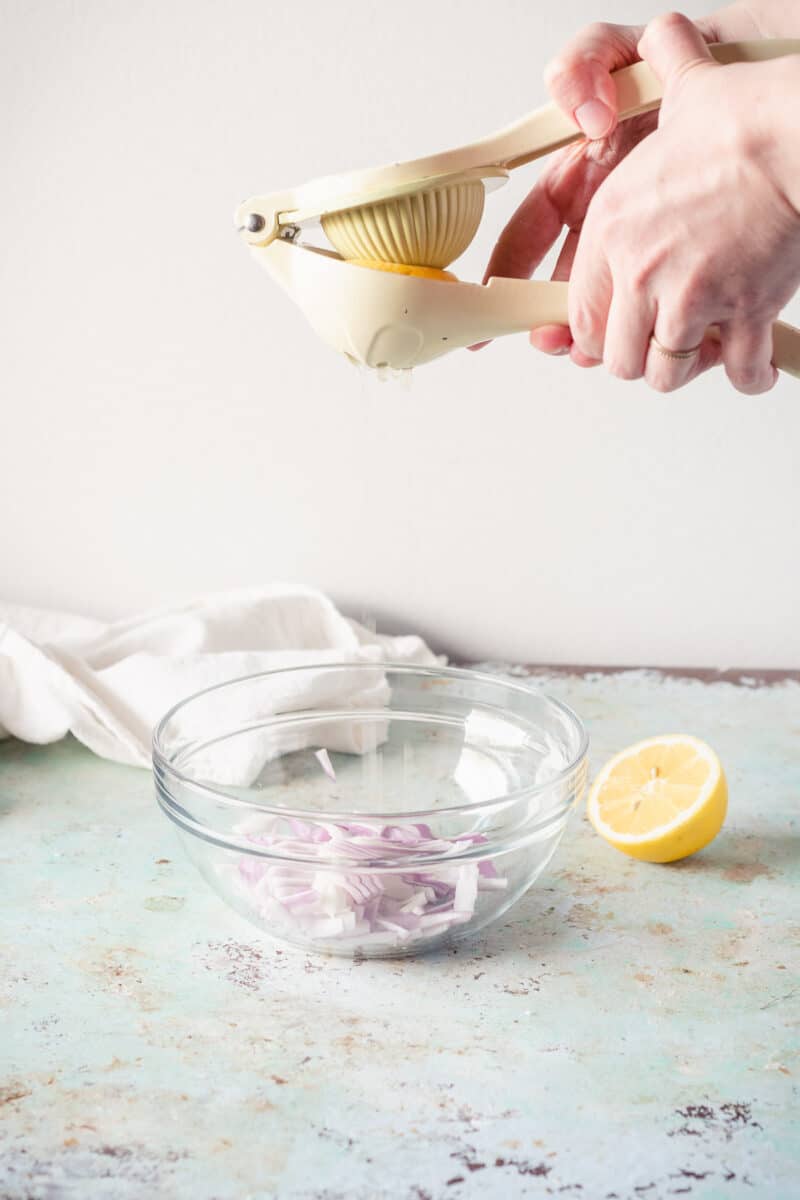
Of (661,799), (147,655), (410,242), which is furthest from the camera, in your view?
(147,655)

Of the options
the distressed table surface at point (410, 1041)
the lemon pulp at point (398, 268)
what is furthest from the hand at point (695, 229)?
the distressed table surface at point (410, 1041)

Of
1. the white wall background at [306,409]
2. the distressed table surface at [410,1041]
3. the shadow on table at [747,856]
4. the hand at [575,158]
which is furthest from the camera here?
the white wall background at [306,409]

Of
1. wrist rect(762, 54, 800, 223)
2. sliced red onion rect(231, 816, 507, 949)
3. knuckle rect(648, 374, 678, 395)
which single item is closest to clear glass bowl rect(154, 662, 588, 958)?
sliced red onion rect(231, 816, 507, 949)

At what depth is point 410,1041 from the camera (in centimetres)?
69

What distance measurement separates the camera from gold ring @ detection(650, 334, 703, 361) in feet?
2.74

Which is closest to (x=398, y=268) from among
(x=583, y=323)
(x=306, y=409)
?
(x=583, y=323)

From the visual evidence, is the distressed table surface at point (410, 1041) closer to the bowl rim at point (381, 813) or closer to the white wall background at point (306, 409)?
the bowl rim at point (381, 813)

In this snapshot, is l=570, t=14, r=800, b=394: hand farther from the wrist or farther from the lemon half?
the lemon half

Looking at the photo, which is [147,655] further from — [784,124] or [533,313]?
[784,124]

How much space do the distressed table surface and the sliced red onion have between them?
1.1 inches

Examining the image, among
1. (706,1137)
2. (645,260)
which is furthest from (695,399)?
(706,1137)

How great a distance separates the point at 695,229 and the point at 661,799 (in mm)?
423

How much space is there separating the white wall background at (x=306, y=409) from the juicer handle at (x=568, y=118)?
47 centimetres

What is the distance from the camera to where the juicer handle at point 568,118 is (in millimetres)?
795
